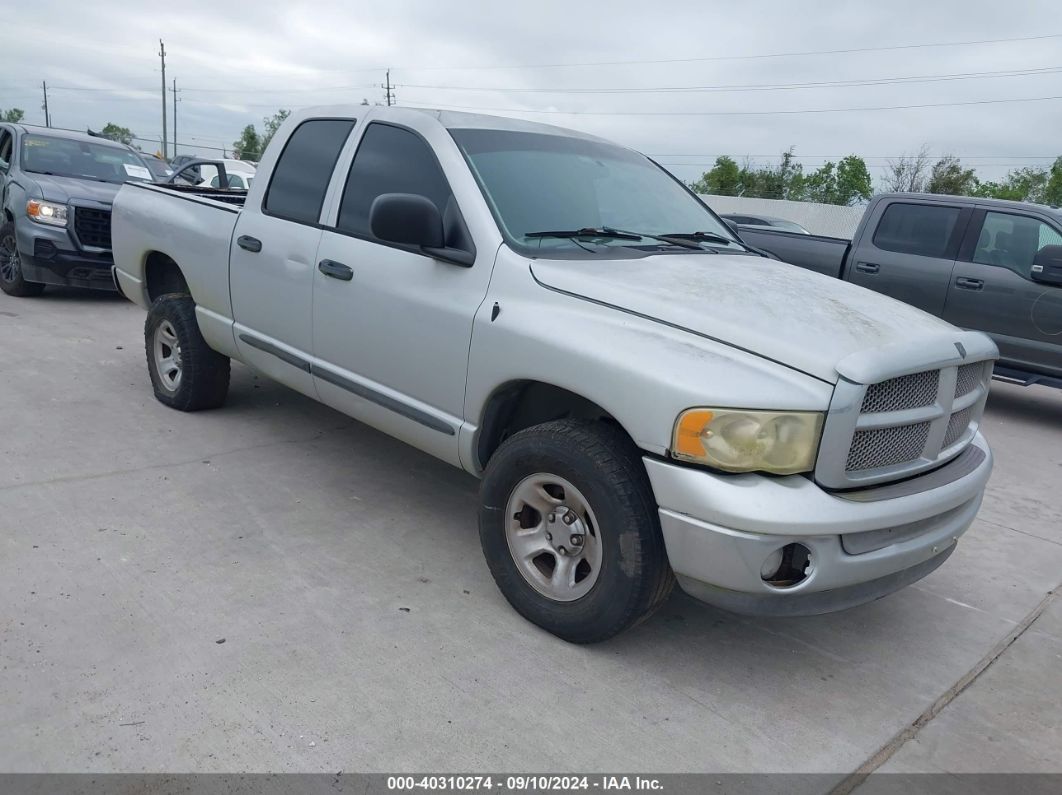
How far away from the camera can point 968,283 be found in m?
7.70

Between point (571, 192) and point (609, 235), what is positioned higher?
point (571, 192)

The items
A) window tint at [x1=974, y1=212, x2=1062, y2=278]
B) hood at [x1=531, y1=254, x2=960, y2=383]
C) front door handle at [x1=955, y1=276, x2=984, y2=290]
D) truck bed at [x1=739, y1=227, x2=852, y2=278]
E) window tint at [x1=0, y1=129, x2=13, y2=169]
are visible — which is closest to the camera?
hood at [x1=531, y1=254, x2=960, y2=383]

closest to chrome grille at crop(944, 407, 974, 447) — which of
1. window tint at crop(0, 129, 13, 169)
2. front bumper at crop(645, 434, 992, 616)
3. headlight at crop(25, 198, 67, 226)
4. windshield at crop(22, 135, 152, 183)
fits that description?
front bumper at crop(645, 434, 992, 616)

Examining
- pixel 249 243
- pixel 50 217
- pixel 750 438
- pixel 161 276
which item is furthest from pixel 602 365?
pixel 50 217

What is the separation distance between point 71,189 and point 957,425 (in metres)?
8.83

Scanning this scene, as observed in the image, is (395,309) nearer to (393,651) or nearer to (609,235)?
(609,235)

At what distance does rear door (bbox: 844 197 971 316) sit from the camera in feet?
25.9

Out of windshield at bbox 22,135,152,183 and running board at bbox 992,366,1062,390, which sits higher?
windshield at bbox 22,135,152,183

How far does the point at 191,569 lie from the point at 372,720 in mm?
1276

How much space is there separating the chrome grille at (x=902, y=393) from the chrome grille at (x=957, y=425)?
230 millimetres

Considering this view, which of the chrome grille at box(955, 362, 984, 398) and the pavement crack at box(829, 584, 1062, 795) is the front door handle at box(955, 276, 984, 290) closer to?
the pavement crack at box(829, 584, 1062, 795)

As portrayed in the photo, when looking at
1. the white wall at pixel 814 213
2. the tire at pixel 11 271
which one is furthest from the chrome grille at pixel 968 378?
the white wall at pixel 814 213

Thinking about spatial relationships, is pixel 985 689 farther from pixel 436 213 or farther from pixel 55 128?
pixel 55 128

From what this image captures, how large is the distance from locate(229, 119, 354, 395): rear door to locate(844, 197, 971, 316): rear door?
5.58 metres
